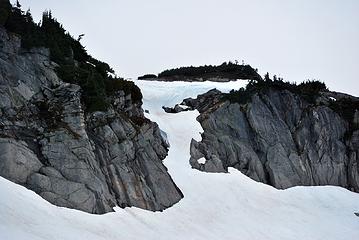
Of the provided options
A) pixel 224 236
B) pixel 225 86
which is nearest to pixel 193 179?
pixel 224 236

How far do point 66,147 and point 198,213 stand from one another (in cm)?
844

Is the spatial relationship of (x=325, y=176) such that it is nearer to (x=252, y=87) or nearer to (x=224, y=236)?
(x=252, y=87)

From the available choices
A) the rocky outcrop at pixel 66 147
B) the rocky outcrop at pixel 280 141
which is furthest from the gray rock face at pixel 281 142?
the rocky outcrop at pixel 66 147

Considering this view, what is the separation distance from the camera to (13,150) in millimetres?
15523

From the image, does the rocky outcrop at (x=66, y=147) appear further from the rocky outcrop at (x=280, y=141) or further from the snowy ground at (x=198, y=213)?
the rocky outcrop at (x=280, y=141)

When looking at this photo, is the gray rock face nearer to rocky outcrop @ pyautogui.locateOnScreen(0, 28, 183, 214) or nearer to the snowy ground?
the snowy ground

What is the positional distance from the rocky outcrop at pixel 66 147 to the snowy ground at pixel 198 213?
0.80 metres

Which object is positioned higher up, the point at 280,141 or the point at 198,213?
the point at 280,141

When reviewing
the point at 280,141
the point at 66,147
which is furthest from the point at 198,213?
the point at 280,141

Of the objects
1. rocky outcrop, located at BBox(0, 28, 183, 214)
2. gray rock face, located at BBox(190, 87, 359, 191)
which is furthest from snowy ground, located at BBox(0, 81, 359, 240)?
gray rock face, located at BBox(190, 87, 359, 191)

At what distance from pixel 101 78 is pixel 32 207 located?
11.2 metres

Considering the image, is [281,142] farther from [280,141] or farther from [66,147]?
[66,147]

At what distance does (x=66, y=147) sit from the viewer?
1756cm

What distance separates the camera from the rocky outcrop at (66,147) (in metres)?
15.9
